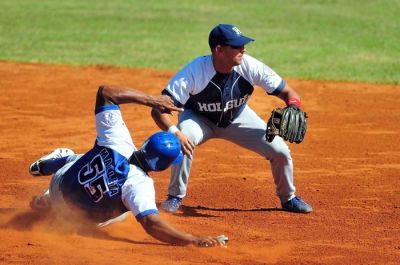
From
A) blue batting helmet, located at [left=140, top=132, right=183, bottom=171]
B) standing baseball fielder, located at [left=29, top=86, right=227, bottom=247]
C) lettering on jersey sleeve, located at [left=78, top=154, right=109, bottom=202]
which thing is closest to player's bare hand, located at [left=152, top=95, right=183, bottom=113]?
standing baseball fielder, located at [left=29, top=86, right=227, bottom=247]

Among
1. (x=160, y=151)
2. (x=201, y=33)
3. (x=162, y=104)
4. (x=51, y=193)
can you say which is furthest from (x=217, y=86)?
(x=201, y=33)

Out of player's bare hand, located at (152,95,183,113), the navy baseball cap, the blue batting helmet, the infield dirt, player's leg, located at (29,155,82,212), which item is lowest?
the infield dirt

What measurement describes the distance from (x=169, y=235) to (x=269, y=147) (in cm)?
210

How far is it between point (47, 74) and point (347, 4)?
11074mm

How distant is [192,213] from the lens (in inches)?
354

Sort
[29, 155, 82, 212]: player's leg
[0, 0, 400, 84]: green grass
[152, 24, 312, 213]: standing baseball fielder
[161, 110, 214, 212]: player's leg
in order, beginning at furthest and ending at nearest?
[0, 0, 400, 84]: green grass
[161, 110, 214, 212]: player's leg
[152, 24, 312, 213]: standing baseball fielder
[29, 155, 82, 212]: player's leg

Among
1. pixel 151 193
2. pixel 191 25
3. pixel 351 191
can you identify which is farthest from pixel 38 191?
pixel 191 25

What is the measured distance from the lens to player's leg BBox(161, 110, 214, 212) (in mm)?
8984

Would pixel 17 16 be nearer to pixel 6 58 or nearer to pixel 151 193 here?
pixel 6 58

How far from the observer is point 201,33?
65.8 feet

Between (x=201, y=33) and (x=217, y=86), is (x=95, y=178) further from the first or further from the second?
(x=201, y=33)

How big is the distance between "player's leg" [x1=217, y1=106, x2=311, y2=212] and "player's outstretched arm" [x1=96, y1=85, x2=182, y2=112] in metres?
1.46

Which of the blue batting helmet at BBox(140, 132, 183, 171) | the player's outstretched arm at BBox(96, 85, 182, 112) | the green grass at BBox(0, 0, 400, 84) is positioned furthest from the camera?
the green grass at BBox(0, 0, 400, 84)

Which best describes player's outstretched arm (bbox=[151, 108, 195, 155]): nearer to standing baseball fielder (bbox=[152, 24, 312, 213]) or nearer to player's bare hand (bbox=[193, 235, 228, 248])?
standing baseball fielder (bbox=[152, 24, 312, 213])
